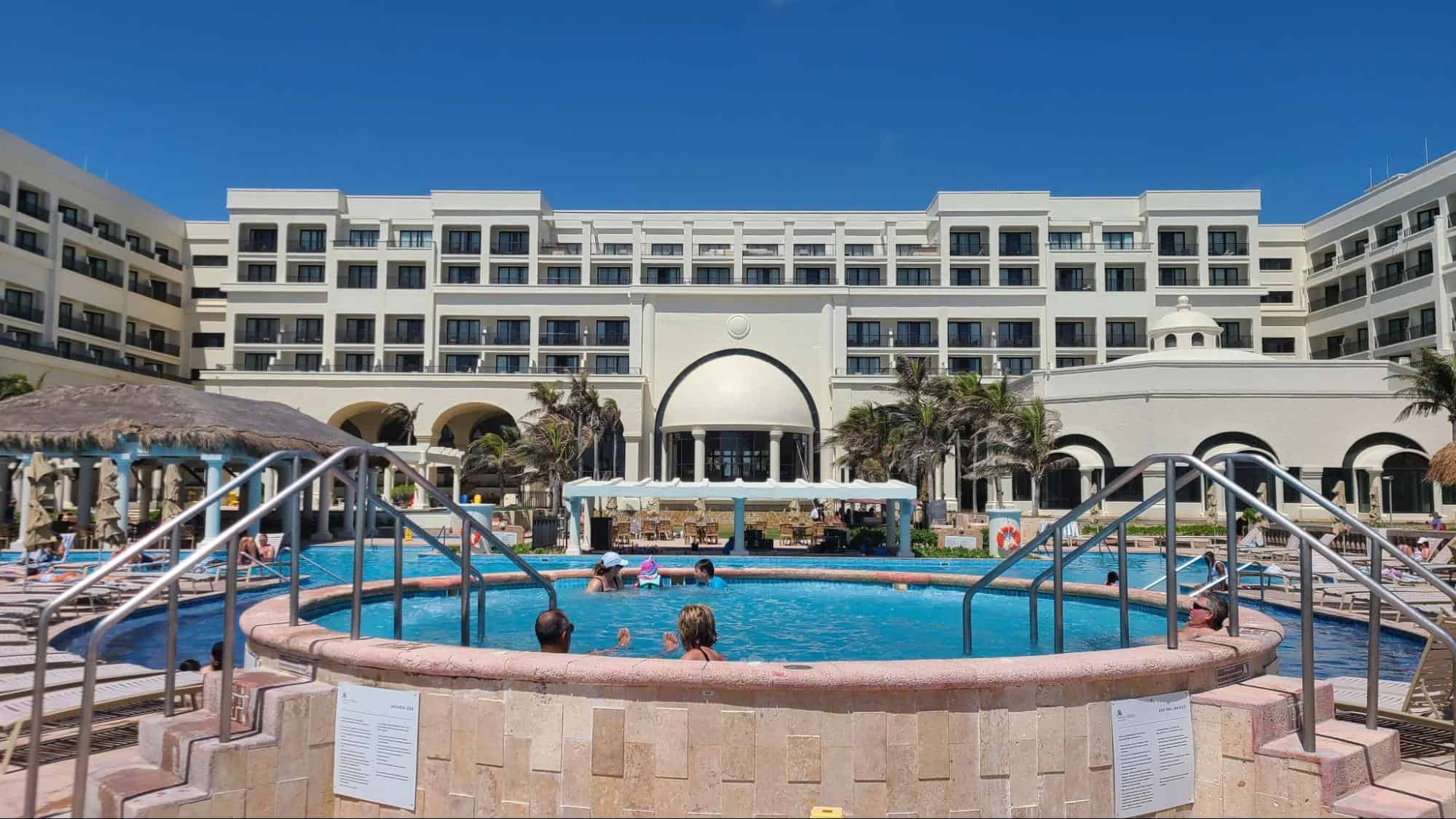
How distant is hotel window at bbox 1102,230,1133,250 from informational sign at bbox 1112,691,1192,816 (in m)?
54.1

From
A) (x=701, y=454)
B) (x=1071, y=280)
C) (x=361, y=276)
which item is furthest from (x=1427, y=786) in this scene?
(x=361, y=276)

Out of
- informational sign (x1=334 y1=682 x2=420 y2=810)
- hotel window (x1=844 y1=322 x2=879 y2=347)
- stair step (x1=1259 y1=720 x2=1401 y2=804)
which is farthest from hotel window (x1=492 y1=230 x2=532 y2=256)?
stair step (x1=1259 y1=720 x2=1401 y2=804)

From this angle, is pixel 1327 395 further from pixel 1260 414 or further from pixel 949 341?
pixel 949 341

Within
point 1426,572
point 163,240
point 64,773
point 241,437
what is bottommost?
point 64,773

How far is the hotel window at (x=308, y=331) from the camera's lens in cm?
5219

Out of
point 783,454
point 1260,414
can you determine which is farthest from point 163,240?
point 1260,414

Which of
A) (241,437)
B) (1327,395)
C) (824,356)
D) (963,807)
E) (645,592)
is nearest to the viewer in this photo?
(963,807)

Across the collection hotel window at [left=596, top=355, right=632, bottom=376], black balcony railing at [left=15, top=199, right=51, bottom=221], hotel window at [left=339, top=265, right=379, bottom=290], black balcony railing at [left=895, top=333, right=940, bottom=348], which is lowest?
hotel window at [left=596, top=355, right=632, bottom=376]

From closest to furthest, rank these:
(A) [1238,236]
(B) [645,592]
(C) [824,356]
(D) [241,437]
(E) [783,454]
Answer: (B) [645,592] → (D) [241,437] → (E) [783,454] → (C) [824,356] → (A) [1238,236]

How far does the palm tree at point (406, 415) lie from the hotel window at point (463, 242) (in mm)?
10591

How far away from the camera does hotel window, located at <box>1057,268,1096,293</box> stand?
53.7 m

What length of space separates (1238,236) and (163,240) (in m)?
61.7

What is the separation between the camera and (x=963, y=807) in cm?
492

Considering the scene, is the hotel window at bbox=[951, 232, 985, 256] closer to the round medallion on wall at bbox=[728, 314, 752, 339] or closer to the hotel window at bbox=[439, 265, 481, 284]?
the round medallion on wall at bbox=[728, 314, 752, 339]
